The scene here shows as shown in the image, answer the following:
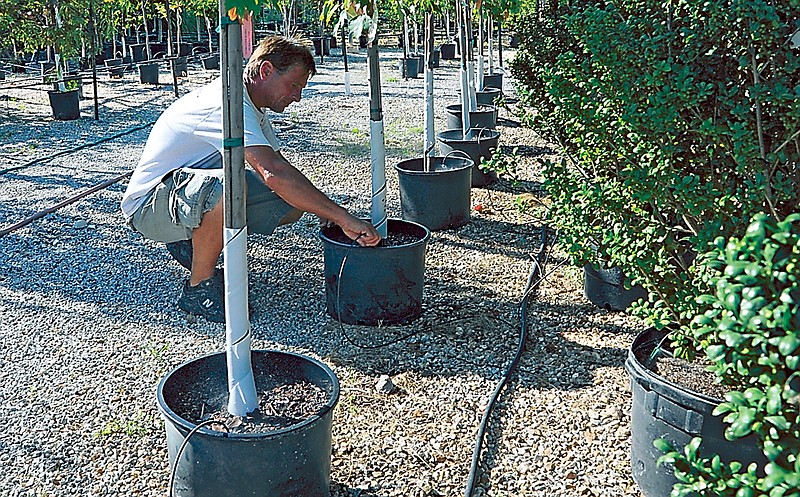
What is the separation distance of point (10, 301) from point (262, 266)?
1.26 m

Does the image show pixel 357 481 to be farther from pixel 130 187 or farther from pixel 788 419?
pixel 130 187

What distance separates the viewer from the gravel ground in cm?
257

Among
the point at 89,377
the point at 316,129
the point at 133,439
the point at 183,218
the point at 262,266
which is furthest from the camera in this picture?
the point at 316,129

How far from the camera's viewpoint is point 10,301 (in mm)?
3945

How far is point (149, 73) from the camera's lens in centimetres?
1489

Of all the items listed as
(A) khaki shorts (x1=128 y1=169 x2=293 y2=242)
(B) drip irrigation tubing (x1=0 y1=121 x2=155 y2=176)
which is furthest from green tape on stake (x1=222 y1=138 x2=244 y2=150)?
(B) drip irrigation tubing (x1=0 y1=121 x2=155 y2=176)

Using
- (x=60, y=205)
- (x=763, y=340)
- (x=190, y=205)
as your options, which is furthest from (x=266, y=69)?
(x=60, y=205)

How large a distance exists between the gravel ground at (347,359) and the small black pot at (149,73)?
9484 millimetres

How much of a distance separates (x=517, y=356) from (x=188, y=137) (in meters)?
1.69

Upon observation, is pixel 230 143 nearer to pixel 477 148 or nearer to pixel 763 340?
pixel 763 340

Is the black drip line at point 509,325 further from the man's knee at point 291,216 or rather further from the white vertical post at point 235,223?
the white vertical post at point 235,223

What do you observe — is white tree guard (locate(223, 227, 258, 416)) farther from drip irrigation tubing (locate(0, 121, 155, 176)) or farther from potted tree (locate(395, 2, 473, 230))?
drip irrigation tubing (locate(0, 121, 155, 176))

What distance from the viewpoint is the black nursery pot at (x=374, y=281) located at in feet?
11.8

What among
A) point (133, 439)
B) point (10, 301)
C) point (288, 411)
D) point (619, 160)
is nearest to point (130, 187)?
point (10, 301)
